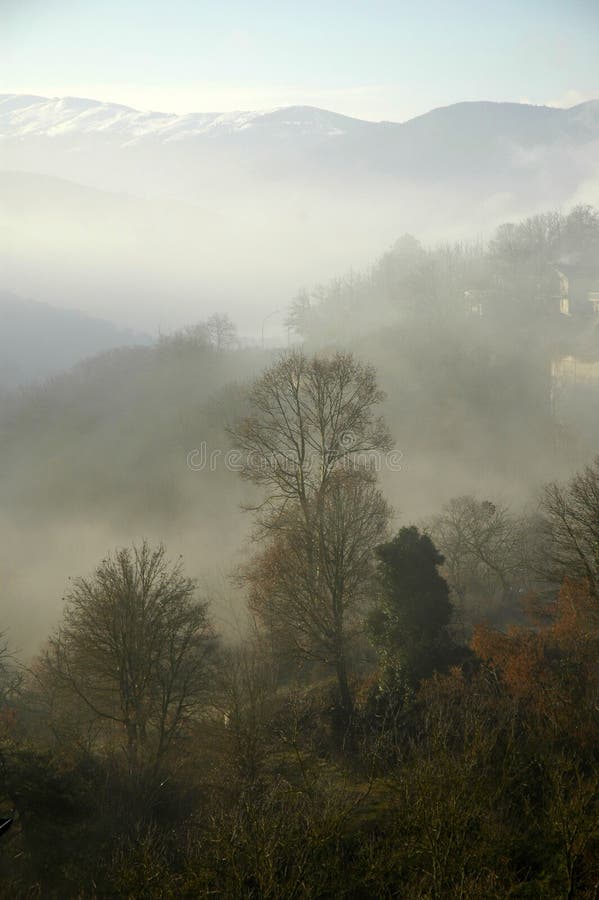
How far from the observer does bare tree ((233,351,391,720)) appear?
18.6 m

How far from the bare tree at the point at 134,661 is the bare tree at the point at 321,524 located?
2.41 metres

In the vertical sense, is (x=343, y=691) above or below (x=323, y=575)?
below

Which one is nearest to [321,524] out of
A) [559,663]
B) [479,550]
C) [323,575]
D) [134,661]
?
[323,575]

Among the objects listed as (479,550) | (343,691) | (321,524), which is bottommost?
(343,691)

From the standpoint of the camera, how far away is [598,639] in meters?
17.6

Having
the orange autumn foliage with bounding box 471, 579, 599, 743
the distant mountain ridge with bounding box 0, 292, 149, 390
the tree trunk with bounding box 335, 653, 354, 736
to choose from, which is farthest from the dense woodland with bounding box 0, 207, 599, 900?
the distant mountain ridge with bounding box 0, 292, 149, 390

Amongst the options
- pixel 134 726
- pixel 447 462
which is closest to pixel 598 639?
pixel 134 726

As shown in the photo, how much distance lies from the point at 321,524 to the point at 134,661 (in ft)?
19.9

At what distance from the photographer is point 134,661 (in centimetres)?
1725

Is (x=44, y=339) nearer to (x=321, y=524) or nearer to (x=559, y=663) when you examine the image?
(x=321, y=524)

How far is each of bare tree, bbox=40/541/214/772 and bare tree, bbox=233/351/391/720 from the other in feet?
7.92

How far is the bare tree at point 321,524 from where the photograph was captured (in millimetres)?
18641

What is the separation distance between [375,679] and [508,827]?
342 inches

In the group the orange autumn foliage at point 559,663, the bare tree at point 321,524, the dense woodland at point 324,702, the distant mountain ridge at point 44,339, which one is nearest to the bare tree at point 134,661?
the dense woodland at point 324,702
